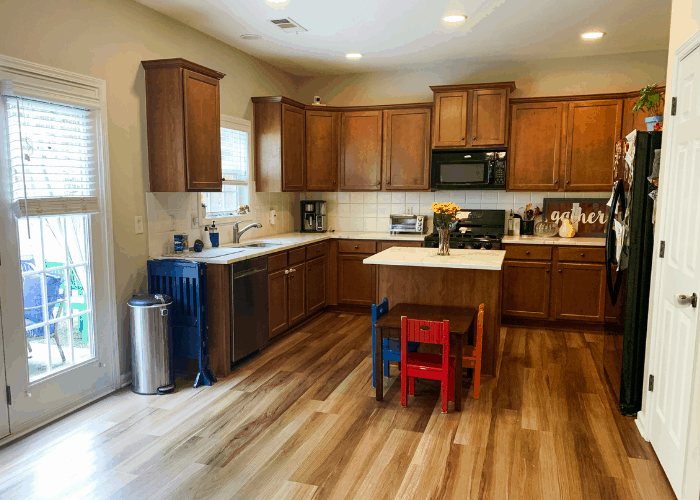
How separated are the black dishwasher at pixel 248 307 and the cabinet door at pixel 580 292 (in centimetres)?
280

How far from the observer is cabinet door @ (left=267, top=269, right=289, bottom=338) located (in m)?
4.35

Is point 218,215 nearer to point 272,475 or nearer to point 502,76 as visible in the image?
point 272,475

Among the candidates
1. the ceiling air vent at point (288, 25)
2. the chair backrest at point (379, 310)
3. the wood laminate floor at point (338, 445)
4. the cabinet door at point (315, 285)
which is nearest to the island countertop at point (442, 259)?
the chair backrest at point (379, 310)

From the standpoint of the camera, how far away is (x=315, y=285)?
17.4 ft

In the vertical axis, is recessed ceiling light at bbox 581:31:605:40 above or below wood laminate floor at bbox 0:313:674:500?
above

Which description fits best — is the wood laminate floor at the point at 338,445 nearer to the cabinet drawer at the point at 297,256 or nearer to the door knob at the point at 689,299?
the door knob at the point at 689,299

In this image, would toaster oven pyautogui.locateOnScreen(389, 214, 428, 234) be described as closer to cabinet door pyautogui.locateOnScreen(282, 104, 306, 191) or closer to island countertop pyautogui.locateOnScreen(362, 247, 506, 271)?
cabinet door pyautogui.locateOnScreen(282, 104, 306, 191)

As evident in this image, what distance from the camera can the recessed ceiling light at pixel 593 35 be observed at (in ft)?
14.2

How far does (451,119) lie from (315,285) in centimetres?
219

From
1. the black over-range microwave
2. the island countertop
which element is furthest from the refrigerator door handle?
the black over-range microwave

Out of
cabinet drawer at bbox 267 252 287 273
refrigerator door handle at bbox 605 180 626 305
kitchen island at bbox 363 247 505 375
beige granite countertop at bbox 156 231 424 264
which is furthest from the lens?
cabinet drawer at bbox 267 252 287 273

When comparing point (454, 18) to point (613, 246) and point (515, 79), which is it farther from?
point (613, 246)

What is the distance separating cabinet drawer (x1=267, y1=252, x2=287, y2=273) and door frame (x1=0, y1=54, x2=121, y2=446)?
4.12ft

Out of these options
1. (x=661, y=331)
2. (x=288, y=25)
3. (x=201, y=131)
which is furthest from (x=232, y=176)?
(x=661, y=331)
